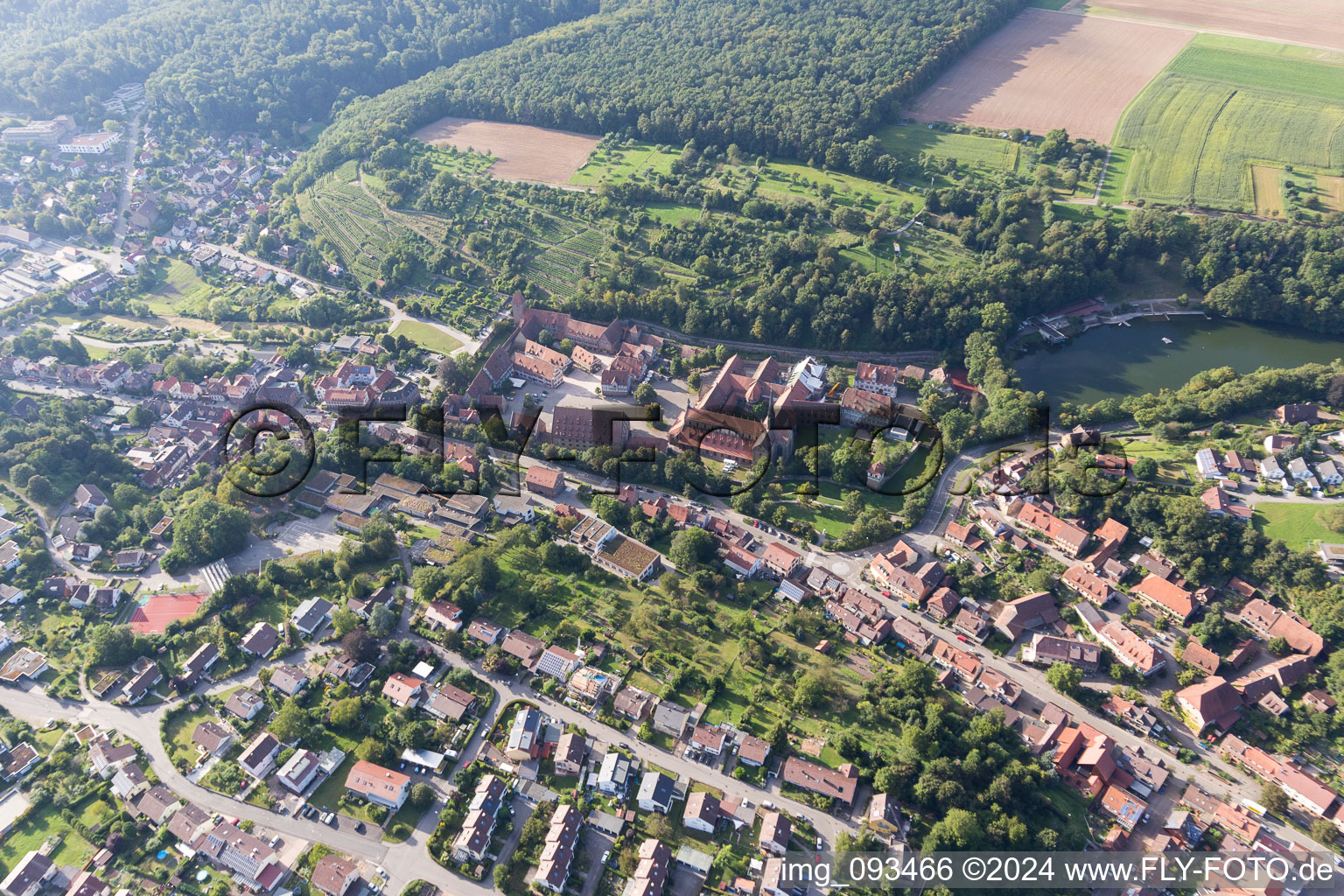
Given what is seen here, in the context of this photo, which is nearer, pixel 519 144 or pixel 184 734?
pixel 184 734

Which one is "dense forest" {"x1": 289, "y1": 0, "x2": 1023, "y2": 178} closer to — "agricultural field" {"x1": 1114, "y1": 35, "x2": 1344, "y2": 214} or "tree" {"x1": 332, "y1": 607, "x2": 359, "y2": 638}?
"agricultural field" {"x1": 1114, "y1": 35, "x2": 1344, "y2": 214}

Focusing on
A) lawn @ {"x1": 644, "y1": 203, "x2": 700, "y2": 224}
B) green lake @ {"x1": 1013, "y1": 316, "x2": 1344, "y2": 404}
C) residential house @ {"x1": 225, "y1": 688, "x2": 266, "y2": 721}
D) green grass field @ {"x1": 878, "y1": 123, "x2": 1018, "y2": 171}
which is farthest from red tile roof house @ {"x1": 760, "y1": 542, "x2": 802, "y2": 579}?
green grass field @ {"x1": 878, "y1": 123, "x2": 1018, "y2": 171}

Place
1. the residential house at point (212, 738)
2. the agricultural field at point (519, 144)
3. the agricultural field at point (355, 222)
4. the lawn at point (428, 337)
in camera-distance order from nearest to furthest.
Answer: the residential house at point (212, 738), the lawn at point (428, 337), the agricultural field at point (355, 222), the agricultural field at point (519, 144)

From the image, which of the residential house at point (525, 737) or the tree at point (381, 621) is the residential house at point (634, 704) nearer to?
the residential house at point (525, 737)

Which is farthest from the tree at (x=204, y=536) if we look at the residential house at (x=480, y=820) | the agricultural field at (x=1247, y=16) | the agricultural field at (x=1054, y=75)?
the agricultural field at (x=1247, y=16)

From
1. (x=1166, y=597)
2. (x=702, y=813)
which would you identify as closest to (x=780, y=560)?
(x=702, y=813)

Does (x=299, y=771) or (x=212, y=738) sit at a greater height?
(x=299, y=771)

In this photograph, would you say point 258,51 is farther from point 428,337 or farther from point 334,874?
point 334,874

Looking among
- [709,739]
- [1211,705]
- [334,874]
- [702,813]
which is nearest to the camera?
[334,874]
